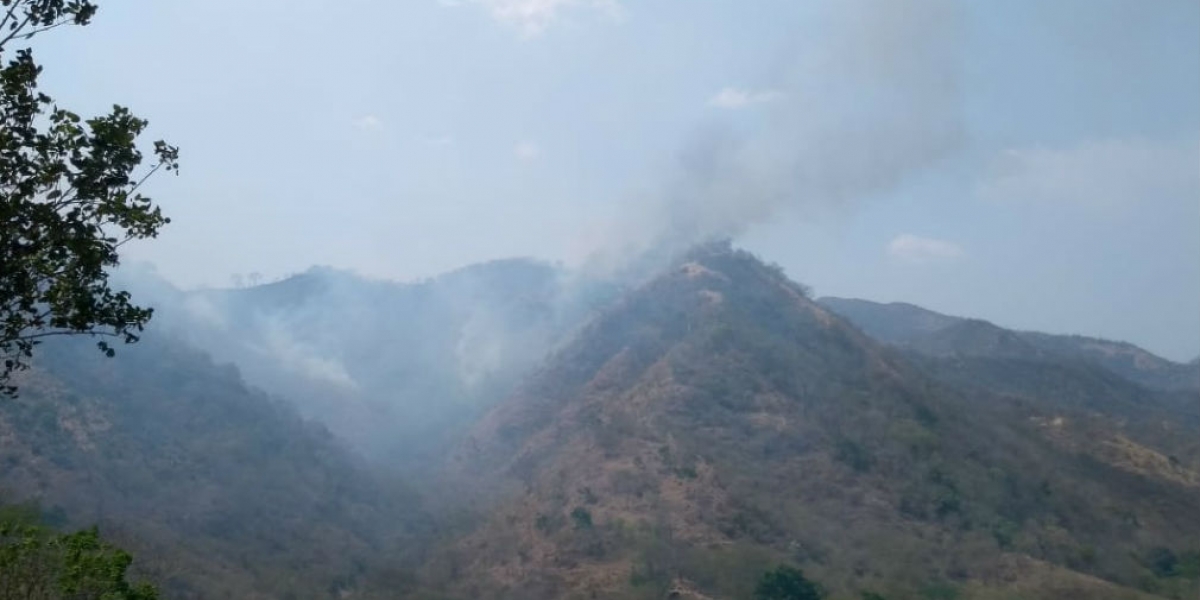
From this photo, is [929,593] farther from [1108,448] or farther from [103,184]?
[103,184]

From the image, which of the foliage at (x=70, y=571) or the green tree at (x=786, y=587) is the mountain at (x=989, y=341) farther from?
the foliage at (x=70, y=571)

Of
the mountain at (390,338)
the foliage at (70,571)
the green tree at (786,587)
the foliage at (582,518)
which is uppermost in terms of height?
the mountain at (390,338)

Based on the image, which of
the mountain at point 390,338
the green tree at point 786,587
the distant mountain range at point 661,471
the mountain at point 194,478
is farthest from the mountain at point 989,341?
the green tree at point 786,587

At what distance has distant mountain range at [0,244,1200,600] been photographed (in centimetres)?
4390

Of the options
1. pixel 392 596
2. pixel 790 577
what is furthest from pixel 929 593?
pixel 392 596

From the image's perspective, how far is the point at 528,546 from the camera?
48281 mm

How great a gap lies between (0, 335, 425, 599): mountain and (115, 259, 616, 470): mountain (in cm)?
1923

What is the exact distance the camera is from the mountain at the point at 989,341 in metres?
119

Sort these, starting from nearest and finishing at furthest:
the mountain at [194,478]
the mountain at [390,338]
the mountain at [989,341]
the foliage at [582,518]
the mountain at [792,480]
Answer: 1. the mountain at [194,478]
2. the mountain at [792,480]
3. the foliage at [582,518]
4. the mountain at [390,338]
5. the mountain at [989,341]

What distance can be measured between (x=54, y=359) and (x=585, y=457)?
3449cm

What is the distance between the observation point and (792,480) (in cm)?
5428

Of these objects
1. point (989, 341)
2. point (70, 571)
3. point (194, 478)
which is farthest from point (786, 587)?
point (989, 341)

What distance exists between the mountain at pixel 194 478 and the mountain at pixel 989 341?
74671 millimetres

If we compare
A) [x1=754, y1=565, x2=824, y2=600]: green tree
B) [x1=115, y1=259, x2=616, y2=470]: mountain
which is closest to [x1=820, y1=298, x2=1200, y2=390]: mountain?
[x1=115, y1=259, x2=616, y2=470]: mountain
